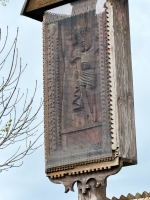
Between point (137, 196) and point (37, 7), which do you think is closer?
point (137, 196)

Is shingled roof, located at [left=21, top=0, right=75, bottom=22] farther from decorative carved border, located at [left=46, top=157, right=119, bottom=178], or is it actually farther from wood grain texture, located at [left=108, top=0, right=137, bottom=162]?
decorative carved border, located at [left=46, top=157, right=119, bottom=178]

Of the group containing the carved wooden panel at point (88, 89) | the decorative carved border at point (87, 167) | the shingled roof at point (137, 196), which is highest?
the carved wooden panel at point (88, 89)

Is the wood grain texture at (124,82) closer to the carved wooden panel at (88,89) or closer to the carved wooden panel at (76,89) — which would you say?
the carved wooden panel at (88,89)

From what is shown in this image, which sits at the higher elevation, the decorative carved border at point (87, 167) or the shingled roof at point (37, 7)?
the shingled roof at point (37, 7)

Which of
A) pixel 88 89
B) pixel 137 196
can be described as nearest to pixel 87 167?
pixel 137 196

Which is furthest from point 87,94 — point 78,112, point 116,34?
point 116,34

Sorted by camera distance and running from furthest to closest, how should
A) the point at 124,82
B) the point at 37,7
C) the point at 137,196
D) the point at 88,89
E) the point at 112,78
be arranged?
the point at 37,7, the point at 88,89, the point at 124,82, the point at 112,78, the point at 137,196

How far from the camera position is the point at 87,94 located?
7391mm

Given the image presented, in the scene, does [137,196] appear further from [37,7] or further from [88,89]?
[37,7]

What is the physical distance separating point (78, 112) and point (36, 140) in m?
0.74

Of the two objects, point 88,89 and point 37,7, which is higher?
point 37,7

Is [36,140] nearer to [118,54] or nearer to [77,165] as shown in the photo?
[77,165]

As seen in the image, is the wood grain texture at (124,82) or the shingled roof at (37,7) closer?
the wood grain texture at (124,82)

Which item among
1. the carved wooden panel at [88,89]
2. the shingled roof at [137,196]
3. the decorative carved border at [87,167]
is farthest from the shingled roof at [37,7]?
the shingled roof at [137,196]
